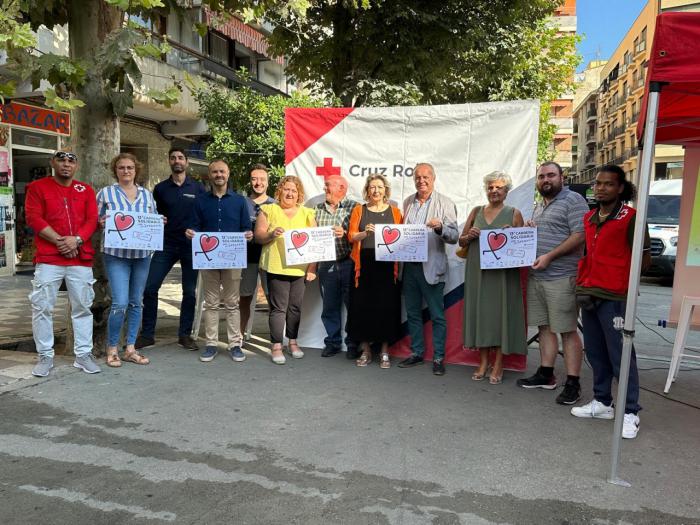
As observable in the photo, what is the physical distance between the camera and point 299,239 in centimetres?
540

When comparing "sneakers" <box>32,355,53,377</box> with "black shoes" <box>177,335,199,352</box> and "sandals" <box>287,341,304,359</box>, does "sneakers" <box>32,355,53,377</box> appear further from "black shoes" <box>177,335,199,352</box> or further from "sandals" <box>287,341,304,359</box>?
"sandals" <box>287,341,304,359</box>

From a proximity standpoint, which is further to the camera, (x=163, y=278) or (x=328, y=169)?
(x=328, y=169)

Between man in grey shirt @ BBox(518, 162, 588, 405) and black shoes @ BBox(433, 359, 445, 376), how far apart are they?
3.15 ft

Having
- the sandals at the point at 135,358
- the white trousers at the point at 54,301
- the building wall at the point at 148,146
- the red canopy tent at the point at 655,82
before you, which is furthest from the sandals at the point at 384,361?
the building wall at the point at 148,146

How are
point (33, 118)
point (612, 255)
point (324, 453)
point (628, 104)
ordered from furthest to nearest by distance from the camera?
point (628, 104) < point (33, 118) < point (612, 255) < point (324, 453)

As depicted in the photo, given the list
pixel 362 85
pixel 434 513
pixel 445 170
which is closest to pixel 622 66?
pixel 362 85

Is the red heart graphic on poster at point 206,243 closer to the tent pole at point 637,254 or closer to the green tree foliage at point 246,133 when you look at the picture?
the tent pole at point 637,254

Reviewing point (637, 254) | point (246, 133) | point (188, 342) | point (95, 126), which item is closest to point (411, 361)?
point (188, 342)

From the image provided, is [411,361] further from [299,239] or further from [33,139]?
[33,139]

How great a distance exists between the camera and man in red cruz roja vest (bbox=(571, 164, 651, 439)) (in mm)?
3889

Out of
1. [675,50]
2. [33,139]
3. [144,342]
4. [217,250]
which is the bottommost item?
[144,342]

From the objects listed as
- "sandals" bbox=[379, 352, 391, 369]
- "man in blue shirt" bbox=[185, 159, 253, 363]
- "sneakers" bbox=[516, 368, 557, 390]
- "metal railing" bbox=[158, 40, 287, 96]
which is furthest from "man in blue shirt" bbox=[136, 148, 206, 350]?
"metal railing" bbox=[158, 40, 287, 96]

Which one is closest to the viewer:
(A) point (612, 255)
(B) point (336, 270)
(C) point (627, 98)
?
(A) point (612, 255)

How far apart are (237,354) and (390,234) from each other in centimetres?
186
